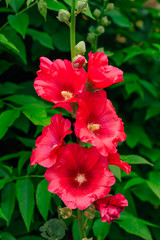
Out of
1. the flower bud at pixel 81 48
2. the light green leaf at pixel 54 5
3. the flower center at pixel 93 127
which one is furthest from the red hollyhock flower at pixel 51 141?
the light green leaf at pixel 54 5

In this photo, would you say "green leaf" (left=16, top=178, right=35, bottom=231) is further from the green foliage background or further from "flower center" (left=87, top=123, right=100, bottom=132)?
"flower center" (left=87, top=123, right=100, bottom=132)

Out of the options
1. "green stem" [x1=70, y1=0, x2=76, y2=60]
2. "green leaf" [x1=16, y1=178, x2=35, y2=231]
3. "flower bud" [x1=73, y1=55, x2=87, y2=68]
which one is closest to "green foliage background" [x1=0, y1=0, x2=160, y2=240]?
"green leaf" [x1=16, y1=178, x2=35, y2=231]

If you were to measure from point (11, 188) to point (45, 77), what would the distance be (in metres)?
0.63

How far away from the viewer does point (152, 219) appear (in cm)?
219

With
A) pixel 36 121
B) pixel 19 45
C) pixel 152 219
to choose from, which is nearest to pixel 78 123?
pixel 36 121

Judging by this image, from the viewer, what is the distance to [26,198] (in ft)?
4.75

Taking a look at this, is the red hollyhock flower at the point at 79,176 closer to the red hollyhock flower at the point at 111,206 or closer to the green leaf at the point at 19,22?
the red hollyhock flower at the point at 111,206

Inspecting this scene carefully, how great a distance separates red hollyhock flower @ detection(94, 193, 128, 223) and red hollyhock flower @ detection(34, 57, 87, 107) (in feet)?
1.18

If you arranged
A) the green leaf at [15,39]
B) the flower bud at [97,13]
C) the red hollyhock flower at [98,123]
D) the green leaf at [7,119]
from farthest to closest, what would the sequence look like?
the flower bud at [97,13]
the green leaf at [15,39]
the green leaf at [7,119]
the red hollyhock flower at [98,123]

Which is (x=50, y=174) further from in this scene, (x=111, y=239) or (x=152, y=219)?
(x=152, y=219)

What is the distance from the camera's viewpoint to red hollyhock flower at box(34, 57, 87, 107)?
1.09 m

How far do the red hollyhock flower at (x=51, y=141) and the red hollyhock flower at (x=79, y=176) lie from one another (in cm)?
3

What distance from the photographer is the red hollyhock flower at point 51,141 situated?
1.08 m

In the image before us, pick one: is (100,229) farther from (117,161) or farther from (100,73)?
(100,73)
